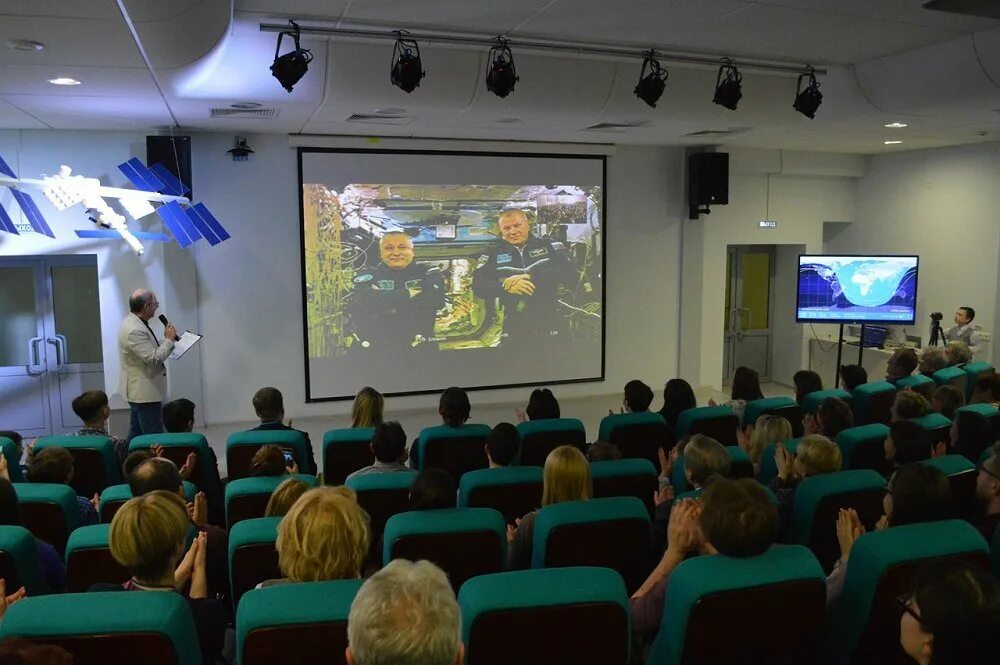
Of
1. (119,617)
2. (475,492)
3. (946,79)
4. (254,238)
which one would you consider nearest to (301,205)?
(254,238)

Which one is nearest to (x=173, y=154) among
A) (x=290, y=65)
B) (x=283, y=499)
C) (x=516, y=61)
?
(x=290, y=65)

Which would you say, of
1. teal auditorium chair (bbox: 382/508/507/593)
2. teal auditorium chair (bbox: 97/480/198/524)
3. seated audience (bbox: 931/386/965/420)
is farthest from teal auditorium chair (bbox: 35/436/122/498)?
seated audience (bbox: 931/386/965/420)

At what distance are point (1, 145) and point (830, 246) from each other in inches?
394

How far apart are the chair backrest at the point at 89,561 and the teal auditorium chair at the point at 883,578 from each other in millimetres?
2304

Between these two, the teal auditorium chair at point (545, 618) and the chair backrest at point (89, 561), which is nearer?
the teal auditorium chair at point (545, 618)

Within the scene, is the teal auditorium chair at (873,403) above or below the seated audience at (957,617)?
below

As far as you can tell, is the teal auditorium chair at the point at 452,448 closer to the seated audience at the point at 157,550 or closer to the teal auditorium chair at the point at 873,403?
the seated audience at the point at 157,550

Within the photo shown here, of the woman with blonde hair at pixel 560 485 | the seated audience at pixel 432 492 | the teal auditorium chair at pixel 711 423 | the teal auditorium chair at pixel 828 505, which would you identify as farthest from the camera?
the teal auditorium chair at pixel 711 423

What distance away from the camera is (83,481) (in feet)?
12.7

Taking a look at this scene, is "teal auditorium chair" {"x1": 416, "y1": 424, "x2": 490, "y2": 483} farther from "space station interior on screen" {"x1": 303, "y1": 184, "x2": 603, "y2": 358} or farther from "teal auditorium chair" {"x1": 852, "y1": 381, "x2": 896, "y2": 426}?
"space station interior on screen" {"x1": 303, "y1": 184, "x2": 603, "y2": 358}

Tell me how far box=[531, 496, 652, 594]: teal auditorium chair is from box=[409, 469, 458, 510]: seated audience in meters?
0.34

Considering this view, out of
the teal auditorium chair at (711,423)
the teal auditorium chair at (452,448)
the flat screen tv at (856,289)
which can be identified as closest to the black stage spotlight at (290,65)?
the teal auditorium chair at (452,448)

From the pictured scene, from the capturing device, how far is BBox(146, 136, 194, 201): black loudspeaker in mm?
6789

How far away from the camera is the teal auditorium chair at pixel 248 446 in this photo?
13.2 ft
